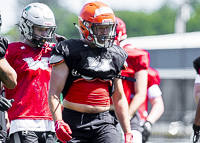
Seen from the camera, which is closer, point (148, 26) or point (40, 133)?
point (40, 133)

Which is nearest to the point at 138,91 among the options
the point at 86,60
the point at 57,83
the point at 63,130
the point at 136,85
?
the point at 136,85

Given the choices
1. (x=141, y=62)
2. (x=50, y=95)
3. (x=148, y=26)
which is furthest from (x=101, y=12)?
(x=148, y=26)

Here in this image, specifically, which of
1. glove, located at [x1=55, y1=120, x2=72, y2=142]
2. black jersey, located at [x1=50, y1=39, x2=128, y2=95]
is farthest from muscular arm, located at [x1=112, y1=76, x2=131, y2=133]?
glove, located at [x1=55, y1=120, x2=72, y2=142]

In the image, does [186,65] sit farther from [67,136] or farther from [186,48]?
[67,136]

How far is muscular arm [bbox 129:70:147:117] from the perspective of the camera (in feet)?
21.3

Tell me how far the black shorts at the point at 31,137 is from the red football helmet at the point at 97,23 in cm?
114

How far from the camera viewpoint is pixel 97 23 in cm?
527

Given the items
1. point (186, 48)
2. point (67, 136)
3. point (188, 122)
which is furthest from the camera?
point (186, 48)

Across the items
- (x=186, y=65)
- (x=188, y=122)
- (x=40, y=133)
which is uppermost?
(x=40, y=133)

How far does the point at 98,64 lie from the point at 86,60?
0.12 meters

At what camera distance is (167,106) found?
41.7 feet

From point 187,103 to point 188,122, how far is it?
17.7 inches

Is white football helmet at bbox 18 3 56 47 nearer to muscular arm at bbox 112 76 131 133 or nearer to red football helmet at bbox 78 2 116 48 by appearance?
red football helmet at bbox 78 2 116 48

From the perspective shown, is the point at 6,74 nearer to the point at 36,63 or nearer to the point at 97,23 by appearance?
the point at 97,23
